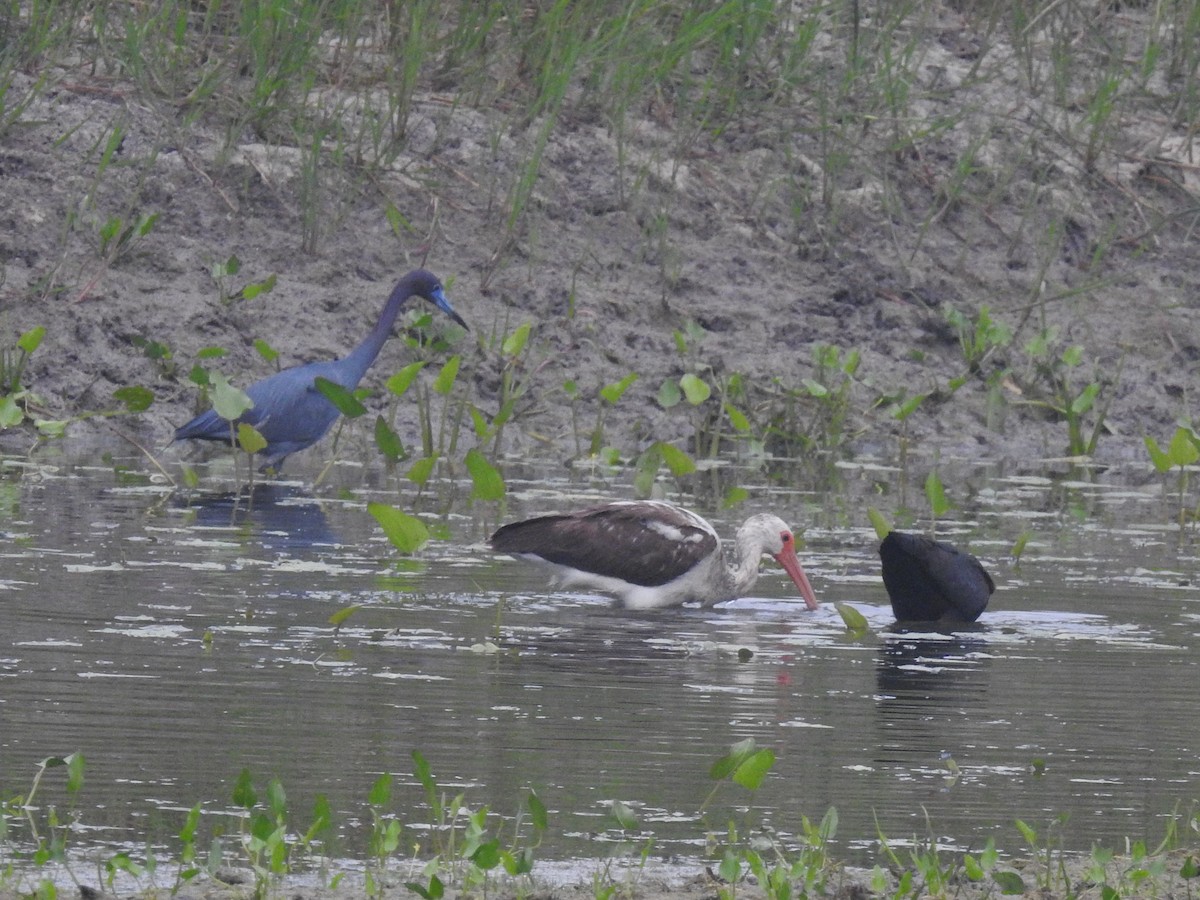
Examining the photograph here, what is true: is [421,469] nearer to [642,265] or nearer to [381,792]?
[381,792]

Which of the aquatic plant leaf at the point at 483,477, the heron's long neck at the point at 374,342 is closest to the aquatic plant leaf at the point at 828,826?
the aquatic plant leaf at the point at 483,477

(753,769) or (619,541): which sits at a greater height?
(619,541)

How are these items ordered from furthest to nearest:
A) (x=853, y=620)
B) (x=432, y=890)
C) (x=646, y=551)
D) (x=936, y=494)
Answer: (x=936, y=494), (x=646, y=551), (x=853, y=620), (x=432, y=890)

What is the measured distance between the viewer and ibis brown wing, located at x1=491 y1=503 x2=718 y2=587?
8023 mm

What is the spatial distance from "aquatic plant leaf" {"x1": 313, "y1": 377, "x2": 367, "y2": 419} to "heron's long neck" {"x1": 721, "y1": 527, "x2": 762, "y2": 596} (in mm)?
1610

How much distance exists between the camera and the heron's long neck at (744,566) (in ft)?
27.2

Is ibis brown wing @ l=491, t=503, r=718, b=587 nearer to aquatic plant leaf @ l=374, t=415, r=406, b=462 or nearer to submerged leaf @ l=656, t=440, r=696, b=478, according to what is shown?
submerged leaf @ l=656, t=440, r=696, b=478

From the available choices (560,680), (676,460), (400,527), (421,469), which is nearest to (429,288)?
(676,460)

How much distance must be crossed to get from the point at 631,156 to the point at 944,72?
2251mm

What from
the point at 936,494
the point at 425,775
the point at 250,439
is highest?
the point at 250,439

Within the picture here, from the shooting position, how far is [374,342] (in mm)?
11406

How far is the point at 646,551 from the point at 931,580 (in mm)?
1104

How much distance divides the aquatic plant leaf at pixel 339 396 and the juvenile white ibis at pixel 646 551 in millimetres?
1145

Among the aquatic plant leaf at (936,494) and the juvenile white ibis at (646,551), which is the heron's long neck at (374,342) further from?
the aquatic plant leaf at (936,494)
